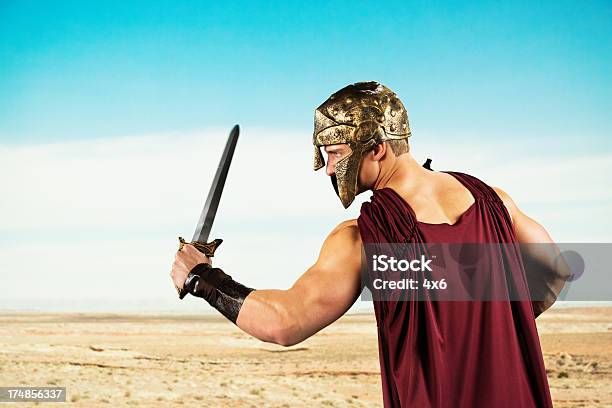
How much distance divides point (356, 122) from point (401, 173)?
213 millimetres

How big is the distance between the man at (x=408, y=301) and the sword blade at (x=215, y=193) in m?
0.43

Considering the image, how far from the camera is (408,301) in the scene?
2.19 metres

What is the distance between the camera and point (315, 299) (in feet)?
7.18

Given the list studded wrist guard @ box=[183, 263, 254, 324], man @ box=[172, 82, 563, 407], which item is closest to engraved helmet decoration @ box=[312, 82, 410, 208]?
man @ box=[172, 82, 563, 407]

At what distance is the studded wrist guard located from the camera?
2.35 metres

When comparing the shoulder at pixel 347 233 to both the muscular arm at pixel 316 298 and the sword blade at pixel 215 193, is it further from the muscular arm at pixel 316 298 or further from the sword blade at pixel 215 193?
the sword blade at pixel 215 193

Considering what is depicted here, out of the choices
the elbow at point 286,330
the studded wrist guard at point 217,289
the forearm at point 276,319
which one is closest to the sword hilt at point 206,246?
the studded wrist guard at point 217,289

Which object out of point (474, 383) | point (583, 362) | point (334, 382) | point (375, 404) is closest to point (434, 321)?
point (474, 383)

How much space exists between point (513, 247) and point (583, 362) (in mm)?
23174

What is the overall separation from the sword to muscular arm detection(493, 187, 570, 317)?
0.96 meters

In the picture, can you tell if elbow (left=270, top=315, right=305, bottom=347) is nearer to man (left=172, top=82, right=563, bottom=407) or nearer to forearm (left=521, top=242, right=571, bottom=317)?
man (left=172, top=82, right=563, bottom=407)

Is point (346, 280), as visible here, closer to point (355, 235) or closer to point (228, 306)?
point (355, 235)

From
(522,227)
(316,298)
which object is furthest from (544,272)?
(316,298)

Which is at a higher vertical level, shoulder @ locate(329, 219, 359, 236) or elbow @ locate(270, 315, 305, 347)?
shoulder @ locate(329, 219, 359, 236)
